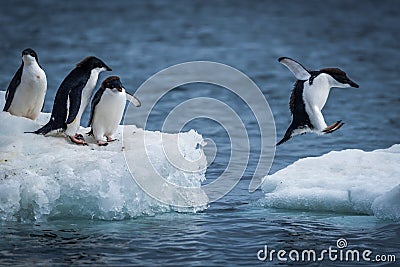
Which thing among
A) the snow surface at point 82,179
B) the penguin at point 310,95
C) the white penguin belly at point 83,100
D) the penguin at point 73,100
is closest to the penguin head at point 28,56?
the penguin at point 73,100

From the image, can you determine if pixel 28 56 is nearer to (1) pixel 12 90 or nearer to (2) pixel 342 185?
(1) pixel 12 90

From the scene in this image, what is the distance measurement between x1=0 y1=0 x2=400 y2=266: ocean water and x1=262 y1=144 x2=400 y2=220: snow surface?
9cm

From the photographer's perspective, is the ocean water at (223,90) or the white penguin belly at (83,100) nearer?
the ocean water at (223,90)

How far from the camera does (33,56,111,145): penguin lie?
324 inches

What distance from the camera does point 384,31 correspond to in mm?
24984

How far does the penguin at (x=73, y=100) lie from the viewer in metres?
8.23

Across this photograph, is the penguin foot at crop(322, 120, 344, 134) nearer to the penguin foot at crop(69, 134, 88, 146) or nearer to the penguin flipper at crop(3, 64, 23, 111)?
the penguin foot at crop(69, 134, 88, 146)

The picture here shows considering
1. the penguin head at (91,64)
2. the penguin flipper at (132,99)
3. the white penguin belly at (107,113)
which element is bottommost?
the white penguin belly at (107,113)

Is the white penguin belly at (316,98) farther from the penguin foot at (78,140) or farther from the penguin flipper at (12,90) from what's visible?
the penguin flipper at (12,90)

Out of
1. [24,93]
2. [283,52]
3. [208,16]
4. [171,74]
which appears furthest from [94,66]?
[208,16]

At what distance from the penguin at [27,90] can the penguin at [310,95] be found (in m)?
2.18

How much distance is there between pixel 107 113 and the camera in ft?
27.1

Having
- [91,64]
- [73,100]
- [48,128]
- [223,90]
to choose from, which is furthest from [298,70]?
[223,90]

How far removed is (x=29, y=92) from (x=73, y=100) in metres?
0.46
